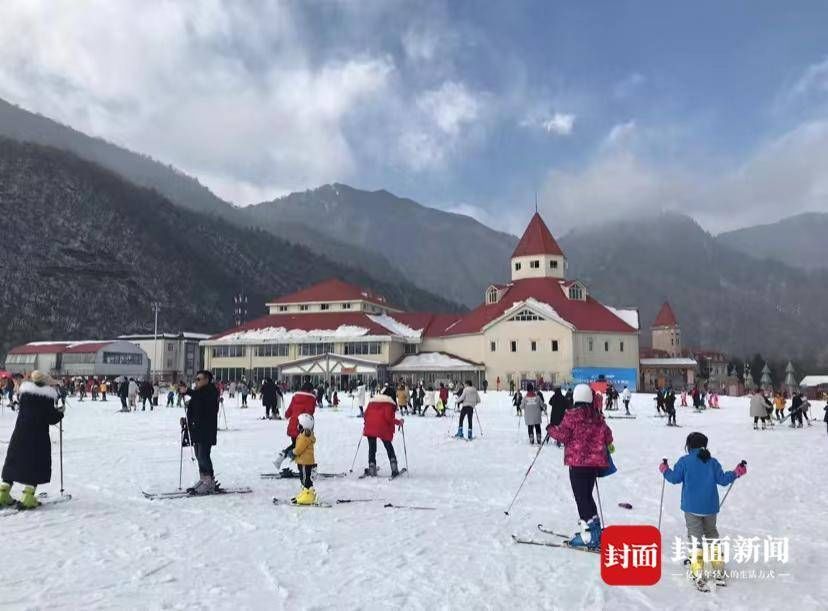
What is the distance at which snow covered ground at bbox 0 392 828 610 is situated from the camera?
5.59m

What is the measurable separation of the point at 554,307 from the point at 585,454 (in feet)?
211

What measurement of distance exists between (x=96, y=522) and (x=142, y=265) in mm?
151190

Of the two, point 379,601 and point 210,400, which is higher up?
point 210,400

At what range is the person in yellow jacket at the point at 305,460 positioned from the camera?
938 cm

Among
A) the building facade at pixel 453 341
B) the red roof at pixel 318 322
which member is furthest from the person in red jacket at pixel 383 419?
the red roof at pixel 318 322

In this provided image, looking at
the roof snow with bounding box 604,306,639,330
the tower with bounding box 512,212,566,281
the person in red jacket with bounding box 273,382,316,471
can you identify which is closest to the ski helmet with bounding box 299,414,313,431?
the person in red jacket with bounding box 273,382,316,471

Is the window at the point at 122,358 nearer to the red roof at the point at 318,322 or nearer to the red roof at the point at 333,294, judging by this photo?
the red roof at the point at 318,322

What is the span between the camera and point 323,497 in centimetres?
1005

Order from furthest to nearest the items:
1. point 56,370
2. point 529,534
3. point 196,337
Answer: point 196,337 → point 56,370 → point 529,534

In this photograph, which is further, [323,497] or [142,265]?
[142,265]

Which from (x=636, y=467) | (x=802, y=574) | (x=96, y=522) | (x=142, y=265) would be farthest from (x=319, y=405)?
(x=142, y=265)

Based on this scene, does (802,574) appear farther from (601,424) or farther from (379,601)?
(379,601)

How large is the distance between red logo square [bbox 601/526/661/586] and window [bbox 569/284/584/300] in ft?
224

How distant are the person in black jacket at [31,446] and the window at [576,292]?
68.4 m
